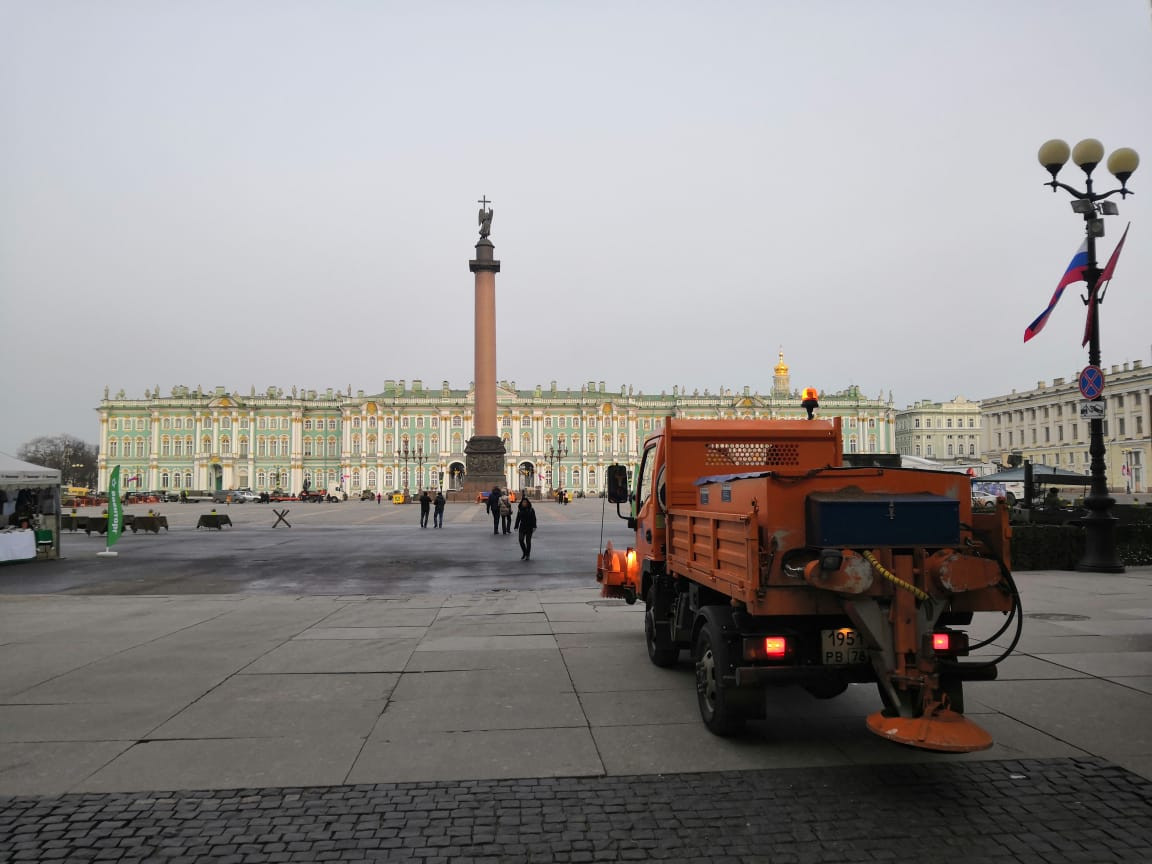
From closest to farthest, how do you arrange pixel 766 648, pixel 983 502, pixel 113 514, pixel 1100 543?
pixel 766 648
pixel 983 502
pixel 1100 543
pixel 113 514

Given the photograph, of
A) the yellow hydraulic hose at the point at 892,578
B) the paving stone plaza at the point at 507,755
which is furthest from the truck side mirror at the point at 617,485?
the yellow hydraulic hose at the point at 892,578

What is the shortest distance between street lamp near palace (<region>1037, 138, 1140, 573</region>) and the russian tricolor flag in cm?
13

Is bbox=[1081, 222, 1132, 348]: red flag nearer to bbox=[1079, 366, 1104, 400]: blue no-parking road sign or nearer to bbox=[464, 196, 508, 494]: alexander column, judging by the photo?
bbox=[1079, 366, 1104, 400]: blue no-parking road sign

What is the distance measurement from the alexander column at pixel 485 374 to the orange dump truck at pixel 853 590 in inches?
2520

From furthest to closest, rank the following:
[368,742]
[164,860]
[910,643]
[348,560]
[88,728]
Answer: [348,560] < [88,728] < [368,742] < [910,643] < [164,860]

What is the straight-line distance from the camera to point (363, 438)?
126188mm

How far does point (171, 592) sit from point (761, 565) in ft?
44.1

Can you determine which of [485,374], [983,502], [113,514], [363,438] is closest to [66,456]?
[363,438]

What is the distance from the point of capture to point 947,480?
18.2 ft

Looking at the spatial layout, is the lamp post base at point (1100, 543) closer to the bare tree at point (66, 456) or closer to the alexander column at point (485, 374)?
the alexander column at point (485, 374)

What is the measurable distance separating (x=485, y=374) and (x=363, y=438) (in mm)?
62170

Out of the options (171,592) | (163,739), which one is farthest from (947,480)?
(171,592)

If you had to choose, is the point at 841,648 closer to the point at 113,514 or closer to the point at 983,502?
the point at 983,502

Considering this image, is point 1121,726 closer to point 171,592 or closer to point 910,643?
point 910,643
